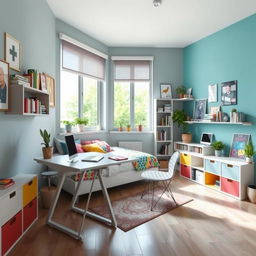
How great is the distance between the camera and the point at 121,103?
213 inches

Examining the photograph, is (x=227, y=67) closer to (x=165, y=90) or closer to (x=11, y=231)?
(x=165, y=90)

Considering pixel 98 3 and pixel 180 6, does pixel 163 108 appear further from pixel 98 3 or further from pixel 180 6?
pixel 98 3

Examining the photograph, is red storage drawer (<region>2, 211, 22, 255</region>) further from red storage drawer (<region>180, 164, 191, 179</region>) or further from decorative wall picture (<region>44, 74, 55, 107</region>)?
red storage drawer (<region>180, 164, 191, 179</region>)

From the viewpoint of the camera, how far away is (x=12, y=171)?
262 cm

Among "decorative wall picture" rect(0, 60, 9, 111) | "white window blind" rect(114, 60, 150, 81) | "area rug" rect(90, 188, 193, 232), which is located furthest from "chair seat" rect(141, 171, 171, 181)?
"white window blind" rect(114, 60, 150, 81)

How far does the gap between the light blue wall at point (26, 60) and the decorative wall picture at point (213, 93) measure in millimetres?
3184

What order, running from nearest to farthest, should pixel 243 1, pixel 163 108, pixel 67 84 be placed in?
pixel 243 1
pixel 67 84
pixel 163 108

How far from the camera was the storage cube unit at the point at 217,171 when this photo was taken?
3465 mm

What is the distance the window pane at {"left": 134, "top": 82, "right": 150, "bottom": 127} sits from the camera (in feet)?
18.0

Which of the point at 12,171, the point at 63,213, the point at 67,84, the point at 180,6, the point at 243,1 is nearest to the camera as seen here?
the point at 12,171

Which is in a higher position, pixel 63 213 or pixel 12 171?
pixel 12 171

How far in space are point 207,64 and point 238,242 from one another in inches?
141

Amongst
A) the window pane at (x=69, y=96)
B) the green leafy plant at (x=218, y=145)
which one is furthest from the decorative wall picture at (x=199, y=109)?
the window pane at (x=69, y=96)

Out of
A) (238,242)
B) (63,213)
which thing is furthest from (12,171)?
(238,242)
